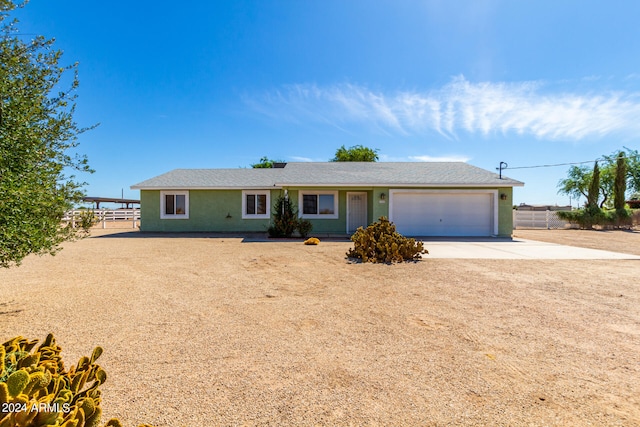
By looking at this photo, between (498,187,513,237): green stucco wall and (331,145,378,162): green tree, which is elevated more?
(331,145,378,162): green tree

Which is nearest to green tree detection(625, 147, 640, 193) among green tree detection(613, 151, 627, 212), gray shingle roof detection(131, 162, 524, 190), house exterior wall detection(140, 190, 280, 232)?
green tree detection(613, 151, 627, 212)

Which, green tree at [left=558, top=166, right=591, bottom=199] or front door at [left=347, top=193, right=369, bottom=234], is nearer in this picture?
front door at [left=347, top=193, right=369, bottom=234]

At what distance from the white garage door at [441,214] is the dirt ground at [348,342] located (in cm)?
832

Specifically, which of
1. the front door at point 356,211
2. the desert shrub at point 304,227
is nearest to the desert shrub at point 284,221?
the desert shrub at point 304,227

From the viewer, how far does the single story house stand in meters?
15.3

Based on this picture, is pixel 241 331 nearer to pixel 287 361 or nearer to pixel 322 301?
pixel 287 361

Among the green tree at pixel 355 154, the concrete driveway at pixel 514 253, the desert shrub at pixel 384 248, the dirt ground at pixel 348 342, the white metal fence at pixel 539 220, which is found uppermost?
the green tree at pixel 355 154

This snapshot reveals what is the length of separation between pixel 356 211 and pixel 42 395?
50.9 feet

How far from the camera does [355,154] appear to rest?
4272cm

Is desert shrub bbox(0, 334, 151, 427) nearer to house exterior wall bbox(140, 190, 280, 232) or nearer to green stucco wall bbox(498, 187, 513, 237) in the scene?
house exterior wall bbox(140, 190, 280, 232)

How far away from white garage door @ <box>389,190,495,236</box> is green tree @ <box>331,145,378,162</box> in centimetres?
2709

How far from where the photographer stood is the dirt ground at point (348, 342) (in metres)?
2.42

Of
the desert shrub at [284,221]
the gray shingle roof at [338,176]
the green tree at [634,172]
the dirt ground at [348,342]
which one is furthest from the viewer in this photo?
the green tree at [634,172]

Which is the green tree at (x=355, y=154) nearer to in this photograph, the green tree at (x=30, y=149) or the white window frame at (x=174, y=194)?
the white window frame at (x=174, y=194)
